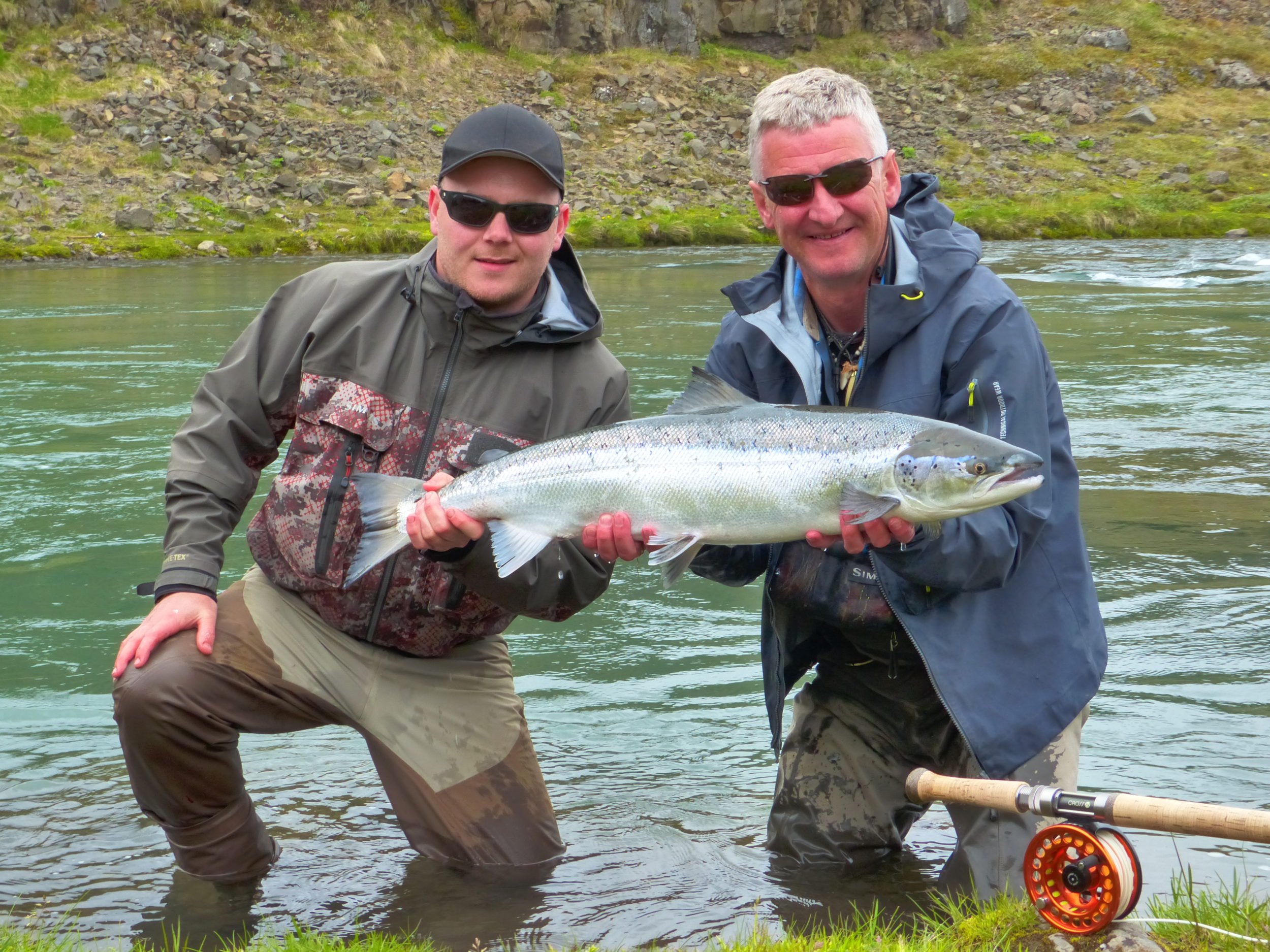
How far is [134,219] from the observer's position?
34.8 metres

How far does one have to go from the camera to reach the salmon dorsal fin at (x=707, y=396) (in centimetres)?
415

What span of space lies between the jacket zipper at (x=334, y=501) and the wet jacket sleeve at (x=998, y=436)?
1.82 metres

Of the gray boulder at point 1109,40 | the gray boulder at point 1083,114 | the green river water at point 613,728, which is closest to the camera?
the green river water at point 613,728

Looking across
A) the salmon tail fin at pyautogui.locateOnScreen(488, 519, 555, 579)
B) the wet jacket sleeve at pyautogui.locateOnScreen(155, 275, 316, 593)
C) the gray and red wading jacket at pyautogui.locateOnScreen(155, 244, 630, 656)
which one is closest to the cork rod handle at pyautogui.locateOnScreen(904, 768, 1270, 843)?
the salmon tail fin at pyautogui.locateOnScreen(488, 519, 555, 579)

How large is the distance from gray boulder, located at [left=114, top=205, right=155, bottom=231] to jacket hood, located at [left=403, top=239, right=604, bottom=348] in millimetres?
32671

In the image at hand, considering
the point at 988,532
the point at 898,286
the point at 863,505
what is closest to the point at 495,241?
the point at 898,286

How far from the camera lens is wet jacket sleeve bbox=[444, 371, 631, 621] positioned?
14.5ft

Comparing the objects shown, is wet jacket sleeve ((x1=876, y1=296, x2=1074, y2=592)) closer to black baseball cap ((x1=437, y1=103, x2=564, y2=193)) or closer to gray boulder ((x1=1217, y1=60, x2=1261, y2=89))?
black baseball cap ((x1=437, y1=103, x2=564, y2=193))

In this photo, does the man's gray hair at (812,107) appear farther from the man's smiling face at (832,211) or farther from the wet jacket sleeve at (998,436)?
the wet jacket sleeve at (998,436)

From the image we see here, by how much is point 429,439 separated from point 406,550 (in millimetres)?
390

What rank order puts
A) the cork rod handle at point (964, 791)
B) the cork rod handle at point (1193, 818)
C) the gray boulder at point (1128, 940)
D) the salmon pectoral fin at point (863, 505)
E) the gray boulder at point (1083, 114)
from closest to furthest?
1. the cork rod handle at point (1193, 818)
2. the gray boulder at point (1128, 940)
3. the cork rod handle at point (964, 791)
4. the salmon pectoral fin at point (863, 505)
5. the gray boulder at point (1083, 114)

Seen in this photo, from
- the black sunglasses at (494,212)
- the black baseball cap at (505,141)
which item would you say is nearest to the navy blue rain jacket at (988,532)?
the black sunglasses at (494,212)

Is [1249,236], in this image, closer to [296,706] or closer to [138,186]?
[138,186]

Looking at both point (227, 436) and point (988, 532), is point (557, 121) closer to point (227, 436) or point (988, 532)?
point (227, 436)
